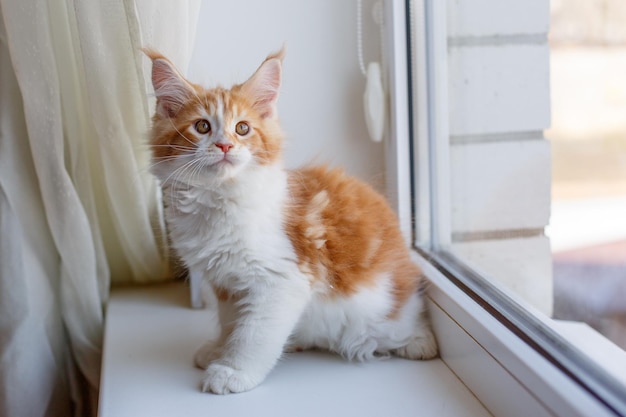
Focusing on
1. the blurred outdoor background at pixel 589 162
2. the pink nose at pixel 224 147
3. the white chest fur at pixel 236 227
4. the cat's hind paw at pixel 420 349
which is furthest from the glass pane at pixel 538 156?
the pink nose at pixel 224 147

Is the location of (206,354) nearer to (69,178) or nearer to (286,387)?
(286,387)

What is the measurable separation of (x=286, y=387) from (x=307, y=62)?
0.69 m

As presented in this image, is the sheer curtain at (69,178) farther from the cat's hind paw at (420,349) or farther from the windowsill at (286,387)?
the cat's hind paw at (420,349)

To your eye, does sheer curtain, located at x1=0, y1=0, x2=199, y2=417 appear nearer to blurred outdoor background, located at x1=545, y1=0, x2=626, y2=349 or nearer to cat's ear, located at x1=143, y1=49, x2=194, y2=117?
cat's ear, located at x1=143, y1=49, x2=194, y2=117

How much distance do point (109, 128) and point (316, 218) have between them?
0.42m

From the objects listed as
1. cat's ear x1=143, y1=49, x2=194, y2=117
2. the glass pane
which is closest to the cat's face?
cat's ear x1=143, y1=49, x2=194, y2=117

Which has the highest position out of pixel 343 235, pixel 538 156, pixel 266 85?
pixel 266 85

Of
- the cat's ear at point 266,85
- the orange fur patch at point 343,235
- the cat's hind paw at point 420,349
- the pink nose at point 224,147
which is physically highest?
the cat's ear at point 266,85

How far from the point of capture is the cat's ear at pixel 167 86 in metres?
0.96

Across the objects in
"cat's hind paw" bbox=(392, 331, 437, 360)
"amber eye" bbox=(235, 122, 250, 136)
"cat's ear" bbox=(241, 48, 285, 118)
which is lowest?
"cat's hind paw" bbox=(392, 331, 437, 360)

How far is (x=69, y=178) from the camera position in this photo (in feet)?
4.00

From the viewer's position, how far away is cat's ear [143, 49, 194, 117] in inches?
37.9

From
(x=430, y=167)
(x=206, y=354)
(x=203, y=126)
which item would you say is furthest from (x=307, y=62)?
(x=206, y=354)

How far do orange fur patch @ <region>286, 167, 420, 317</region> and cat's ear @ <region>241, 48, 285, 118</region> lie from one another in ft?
0.40
